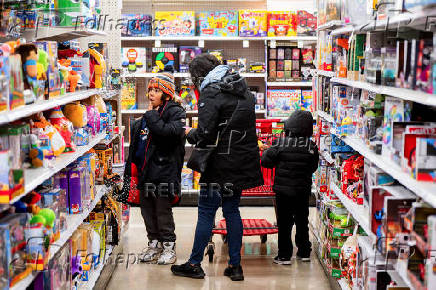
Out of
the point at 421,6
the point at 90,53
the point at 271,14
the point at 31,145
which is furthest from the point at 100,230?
the point at 271,14

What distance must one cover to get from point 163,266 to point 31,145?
255 centimetres

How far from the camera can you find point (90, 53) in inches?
171

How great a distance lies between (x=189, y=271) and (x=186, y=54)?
3.31 metres

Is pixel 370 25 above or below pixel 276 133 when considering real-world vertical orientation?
above

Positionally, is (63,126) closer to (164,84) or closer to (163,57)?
(164,84)

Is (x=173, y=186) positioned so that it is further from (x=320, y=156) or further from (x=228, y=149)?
(x=320, y=156)

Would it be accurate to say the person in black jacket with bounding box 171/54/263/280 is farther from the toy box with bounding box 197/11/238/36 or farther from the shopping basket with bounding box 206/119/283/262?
the toy box with bounding box 197/11/238/36

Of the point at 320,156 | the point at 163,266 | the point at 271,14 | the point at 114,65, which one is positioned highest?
the point at 271,14

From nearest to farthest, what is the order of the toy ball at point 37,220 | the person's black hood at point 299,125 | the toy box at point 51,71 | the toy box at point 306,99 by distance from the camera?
1. the toy ball at point 37,220
2. the toy box at point 51,71
3. the person's black hood at point 299,125
4. the toy box at point 306,99

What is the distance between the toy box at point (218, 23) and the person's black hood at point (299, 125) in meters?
2.70

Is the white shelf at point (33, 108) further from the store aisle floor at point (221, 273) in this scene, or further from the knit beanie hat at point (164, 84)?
the store aisle floor at point (221, 273)

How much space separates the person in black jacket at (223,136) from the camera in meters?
4.50

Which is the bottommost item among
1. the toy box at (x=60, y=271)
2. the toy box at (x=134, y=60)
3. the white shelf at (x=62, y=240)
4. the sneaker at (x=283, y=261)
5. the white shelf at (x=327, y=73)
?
the sneaker at (x=283, y=261)

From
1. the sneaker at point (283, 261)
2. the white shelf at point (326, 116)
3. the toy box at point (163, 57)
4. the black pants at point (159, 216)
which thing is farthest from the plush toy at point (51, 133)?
the toy box at point (163, 57)
